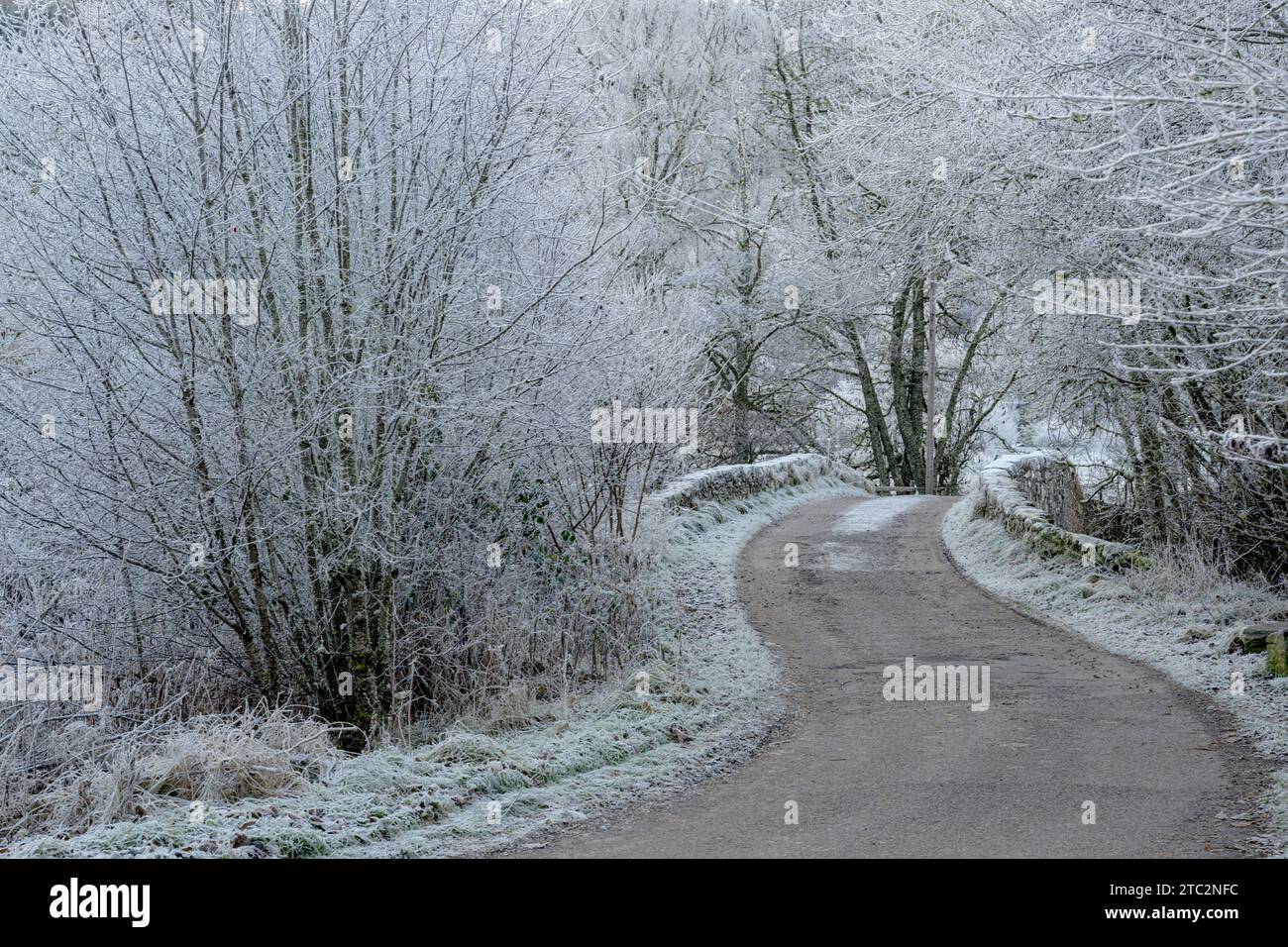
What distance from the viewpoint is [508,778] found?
6941 mm

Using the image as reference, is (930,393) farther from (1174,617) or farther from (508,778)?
(508,778)

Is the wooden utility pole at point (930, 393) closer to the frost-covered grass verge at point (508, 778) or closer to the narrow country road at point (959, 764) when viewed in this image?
the narrow country road at point (959, 764)

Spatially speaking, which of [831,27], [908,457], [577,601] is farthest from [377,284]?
[908,457]

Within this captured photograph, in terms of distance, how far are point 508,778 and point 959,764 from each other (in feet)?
9.29

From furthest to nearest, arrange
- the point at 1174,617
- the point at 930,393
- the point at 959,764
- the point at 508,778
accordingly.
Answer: the point at 930,393
the point at 1174,617
the point at 959,764
the point at 508,778

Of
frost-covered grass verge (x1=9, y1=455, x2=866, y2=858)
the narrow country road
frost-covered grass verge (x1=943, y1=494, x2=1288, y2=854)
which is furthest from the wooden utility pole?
frost-covered grass verge (x1=9, y1=455, x2=866, y2=858)

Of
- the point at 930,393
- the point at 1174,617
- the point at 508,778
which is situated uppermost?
the point at 930,393

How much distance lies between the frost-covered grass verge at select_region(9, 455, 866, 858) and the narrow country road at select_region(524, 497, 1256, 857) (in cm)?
31

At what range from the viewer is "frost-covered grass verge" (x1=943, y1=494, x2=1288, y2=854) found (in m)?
8.29

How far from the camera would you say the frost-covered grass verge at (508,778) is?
5645 millimetres

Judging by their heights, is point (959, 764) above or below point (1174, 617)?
below

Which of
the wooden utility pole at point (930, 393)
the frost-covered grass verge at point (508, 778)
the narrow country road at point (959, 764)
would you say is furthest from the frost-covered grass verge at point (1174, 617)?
the wooden utility pole at point (930, 393)

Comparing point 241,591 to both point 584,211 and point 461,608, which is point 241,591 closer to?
point 461,608

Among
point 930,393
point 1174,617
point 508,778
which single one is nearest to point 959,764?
point 508,778
